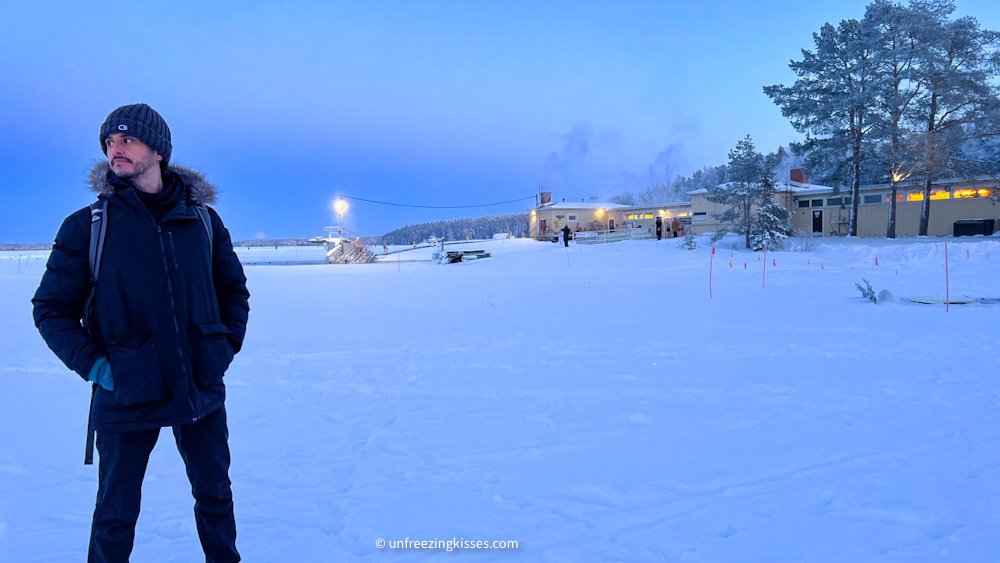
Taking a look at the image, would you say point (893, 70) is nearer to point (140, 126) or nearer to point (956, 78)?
point (956, 78)

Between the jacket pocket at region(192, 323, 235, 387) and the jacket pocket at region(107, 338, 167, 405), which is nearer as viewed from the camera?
the jacket pocket at region(107, 338, 167, 405)

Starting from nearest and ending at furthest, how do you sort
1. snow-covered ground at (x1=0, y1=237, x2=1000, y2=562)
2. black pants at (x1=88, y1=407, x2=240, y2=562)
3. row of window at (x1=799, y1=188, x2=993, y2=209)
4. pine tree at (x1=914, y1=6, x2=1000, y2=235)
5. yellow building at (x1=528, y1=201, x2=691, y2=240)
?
1. black pants at (x1=88, y1=407, x2=240, y2=562)
2. snow-covered ground at (x1=0, y1=237, x2=1000, y2=562)
3. pine tree at (x1=914, y1=6, x2=1000, y2=235)
4. row of window at (x1=799, y1=188, x2=993, y2=209)
5. yellow building at (x1=528, y1=201, x2=691, y2=240)

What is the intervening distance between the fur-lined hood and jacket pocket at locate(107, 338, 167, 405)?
25.6 inches

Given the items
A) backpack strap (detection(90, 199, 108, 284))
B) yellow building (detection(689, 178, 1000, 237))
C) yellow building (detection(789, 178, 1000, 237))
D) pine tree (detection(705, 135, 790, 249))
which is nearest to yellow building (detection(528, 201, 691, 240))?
yellow building (detection(689, 178, 1000, 237))

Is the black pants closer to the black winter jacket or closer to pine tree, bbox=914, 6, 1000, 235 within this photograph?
the black winter jacket

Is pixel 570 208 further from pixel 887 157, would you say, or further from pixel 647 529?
pixel 647 529

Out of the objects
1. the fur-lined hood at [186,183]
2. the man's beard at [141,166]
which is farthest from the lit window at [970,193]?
the man's beard at [141,166]

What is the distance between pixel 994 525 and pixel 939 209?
3862 centimetres

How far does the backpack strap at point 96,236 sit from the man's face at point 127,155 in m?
0.19

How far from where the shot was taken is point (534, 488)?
12.5 feet

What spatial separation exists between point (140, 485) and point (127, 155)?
4.56 feet

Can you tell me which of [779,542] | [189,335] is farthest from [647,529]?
[189,335]

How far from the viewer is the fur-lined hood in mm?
2350

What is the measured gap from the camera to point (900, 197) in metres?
35.0
